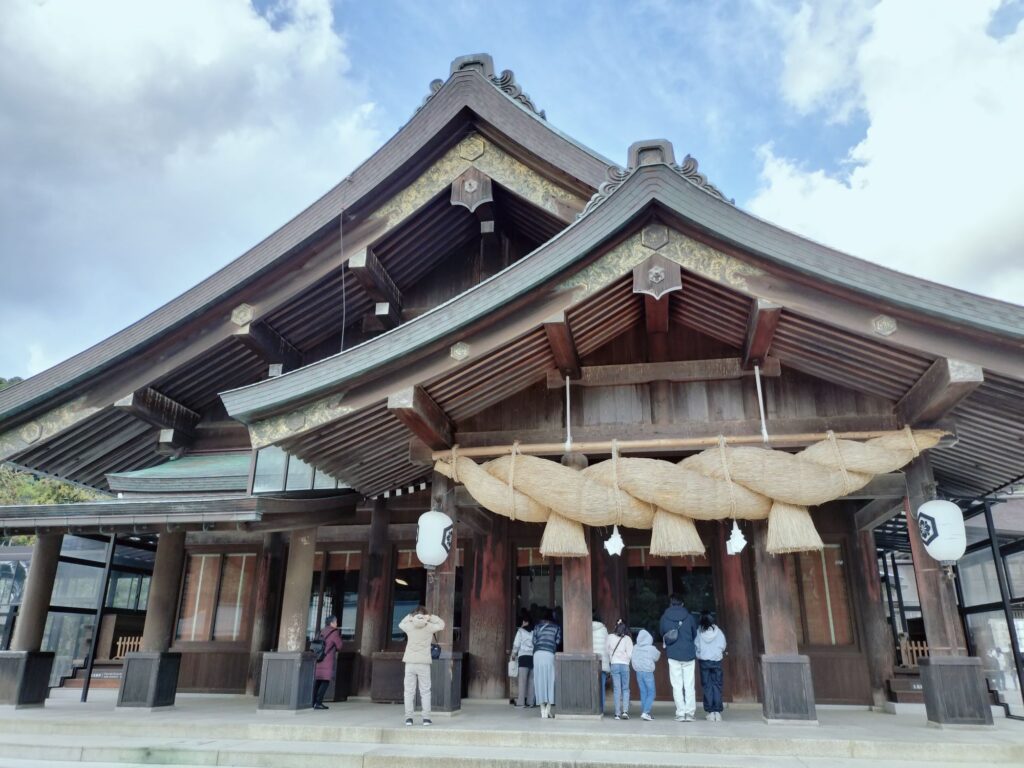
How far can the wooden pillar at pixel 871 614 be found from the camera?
9578mm

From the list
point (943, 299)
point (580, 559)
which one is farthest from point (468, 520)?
point (943, 299)

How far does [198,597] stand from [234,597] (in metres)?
0.69

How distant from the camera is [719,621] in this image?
32.6 ft

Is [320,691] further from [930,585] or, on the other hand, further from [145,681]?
[930,585]

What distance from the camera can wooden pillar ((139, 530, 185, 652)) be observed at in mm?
8883

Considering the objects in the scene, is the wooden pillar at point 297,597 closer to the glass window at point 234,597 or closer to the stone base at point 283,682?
the stone base at point 283,682

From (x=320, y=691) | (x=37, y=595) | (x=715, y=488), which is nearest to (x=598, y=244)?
(x=715, y=488)

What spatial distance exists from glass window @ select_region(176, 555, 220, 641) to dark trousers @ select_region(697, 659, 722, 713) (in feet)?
27.3

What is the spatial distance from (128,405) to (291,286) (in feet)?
8.81

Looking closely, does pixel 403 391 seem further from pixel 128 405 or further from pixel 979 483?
pixel 979 483

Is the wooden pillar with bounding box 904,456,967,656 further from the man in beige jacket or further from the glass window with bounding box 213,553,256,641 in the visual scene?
the glass window with bounding box 213,553,256,641

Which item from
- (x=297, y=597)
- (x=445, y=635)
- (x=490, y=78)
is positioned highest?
(x=490, y=78)

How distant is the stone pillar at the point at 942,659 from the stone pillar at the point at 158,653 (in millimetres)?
8696

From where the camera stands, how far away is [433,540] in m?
7.64
